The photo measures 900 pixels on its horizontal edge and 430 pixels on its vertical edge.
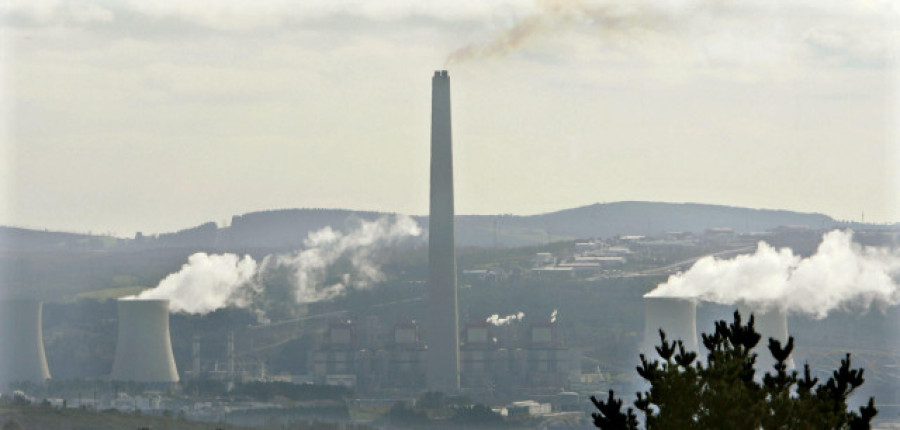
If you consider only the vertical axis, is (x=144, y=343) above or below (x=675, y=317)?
below

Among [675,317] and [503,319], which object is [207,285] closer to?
[503,319]

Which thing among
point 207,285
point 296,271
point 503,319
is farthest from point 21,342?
point 296,271

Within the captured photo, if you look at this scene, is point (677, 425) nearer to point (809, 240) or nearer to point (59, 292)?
point (59, 292)

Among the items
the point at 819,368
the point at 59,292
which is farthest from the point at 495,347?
the point at 59,292

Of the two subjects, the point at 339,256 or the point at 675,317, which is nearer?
the point at 675,317

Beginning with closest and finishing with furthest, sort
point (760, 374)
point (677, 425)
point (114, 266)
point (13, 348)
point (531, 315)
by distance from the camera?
point (677, 425) < point (760, 374) < point (13, 348) < point (531, 315) < point (114, 266)

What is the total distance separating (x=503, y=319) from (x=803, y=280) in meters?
26.7

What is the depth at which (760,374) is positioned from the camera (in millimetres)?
102000

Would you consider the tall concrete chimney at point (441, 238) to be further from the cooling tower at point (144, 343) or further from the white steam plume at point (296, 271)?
the white steam plume at point (296, 271)

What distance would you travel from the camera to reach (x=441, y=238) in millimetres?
105688

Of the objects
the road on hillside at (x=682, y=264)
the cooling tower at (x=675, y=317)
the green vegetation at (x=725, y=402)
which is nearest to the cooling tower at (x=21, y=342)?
the cooling tower at (x=675, y=317)

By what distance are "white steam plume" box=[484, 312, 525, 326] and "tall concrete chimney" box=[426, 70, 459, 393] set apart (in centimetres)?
2890

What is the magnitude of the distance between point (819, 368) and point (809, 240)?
146 feet

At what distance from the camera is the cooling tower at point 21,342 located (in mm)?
103000
